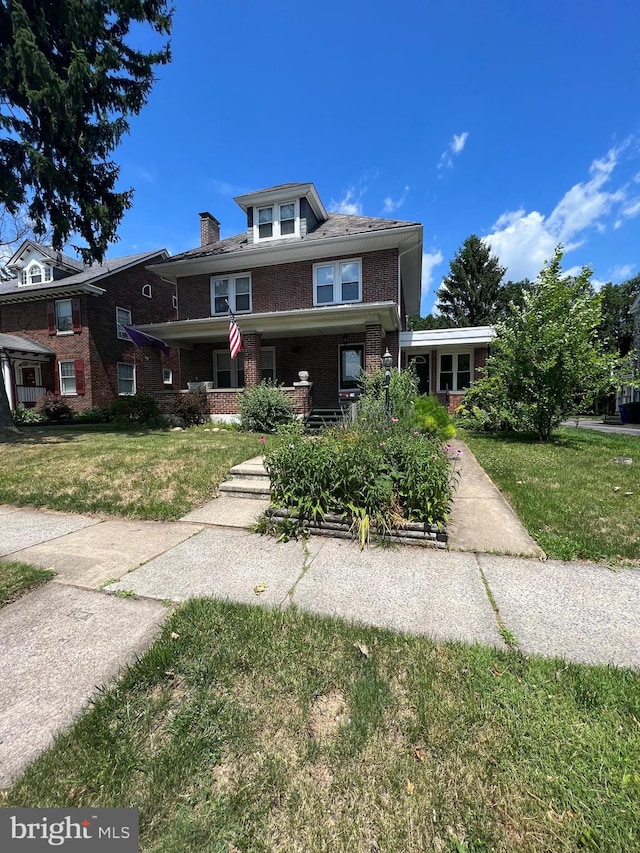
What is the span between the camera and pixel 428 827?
51.2 inches

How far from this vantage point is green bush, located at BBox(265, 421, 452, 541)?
3920 mm

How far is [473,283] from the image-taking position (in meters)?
32.3

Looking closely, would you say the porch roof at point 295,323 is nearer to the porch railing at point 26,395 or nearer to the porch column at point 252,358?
the porch column at point 252,358

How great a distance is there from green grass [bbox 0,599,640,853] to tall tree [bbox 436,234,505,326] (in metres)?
33.8

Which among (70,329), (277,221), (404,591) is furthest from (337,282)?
(70,329)

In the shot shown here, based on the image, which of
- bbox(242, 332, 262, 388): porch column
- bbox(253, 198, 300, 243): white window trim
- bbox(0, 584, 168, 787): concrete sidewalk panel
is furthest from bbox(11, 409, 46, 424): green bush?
bbox(0, 584, 168, 787): concrete sidewalk panel

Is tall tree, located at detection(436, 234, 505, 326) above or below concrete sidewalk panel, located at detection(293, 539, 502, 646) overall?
above

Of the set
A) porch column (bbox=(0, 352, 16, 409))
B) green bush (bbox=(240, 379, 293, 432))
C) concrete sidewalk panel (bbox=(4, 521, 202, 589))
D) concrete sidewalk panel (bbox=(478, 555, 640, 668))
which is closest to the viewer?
concrete sidewalk panel (bbox=(478, 555, 640, 668))

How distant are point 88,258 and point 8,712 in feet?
47.7

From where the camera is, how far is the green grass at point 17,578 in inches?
111

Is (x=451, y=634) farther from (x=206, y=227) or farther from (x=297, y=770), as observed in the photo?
(x=206, y=227)

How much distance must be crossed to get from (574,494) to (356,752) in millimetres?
4735

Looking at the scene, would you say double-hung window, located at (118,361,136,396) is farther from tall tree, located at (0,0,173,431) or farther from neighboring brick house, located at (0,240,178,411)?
tall tree, located at (0,0,173,431)

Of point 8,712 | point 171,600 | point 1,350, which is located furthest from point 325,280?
point 1,350
